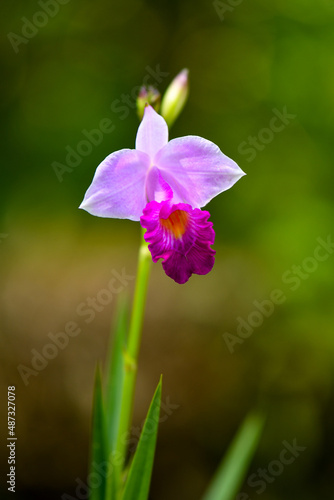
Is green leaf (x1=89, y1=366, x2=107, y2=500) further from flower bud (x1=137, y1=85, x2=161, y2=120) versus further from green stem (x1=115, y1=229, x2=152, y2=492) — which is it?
flower bud (x1=137, y1=85, x2=161, y2=120)

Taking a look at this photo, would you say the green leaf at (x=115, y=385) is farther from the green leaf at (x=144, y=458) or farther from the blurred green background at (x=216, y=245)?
the blurred green background at (x=216, y=245)

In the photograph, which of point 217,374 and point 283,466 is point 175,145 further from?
point 283,466

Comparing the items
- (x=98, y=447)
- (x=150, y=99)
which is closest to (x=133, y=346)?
(x=98, y=447)

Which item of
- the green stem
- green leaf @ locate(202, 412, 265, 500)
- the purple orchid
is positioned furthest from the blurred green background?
the purple orchid

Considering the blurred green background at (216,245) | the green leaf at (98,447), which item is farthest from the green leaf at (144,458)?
the blurred green background at (216,245)

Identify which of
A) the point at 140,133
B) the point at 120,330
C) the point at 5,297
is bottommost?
the point at 5,297

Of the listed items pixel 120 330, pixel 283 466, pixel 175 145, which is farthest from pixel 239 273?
pixel 175 145
